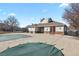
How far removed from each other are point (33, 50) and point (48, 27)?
302 mm

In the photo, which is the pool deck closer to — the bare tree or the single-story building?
the single-story building

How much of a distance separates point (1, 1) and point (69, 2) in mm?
719

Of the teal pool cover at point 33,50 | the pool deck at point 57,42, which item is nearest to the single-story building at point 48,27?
the pool deck at point 57,42

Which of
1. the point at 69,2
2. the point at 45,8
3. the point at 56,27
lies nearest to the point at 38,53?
the point at 56,27

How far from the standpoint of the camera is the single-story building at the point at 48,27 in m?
2.11

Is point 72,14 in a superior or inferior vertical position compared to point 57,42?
superior

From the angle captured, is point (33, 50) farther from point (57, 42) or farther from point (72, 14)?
point (72, 14)

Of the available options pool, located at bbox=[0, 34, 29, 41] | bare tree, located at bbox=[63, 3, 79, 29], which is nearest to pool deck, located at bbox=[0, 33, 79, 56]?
pool, located at bbox=[0, 34, 29, 41]

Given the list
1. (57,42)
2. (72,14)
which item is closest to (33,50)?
(57,42)

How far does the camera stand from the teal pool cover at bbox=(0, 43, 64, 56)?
207cm

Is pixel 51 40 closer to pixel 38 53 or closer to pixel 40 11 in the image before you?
pixel 38 53

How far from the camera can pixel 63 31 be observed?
6.96ft

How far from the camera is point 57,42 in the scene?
210 cm

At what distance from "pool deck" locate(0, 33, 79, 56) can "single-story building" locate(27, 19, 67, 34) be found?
5 cm
